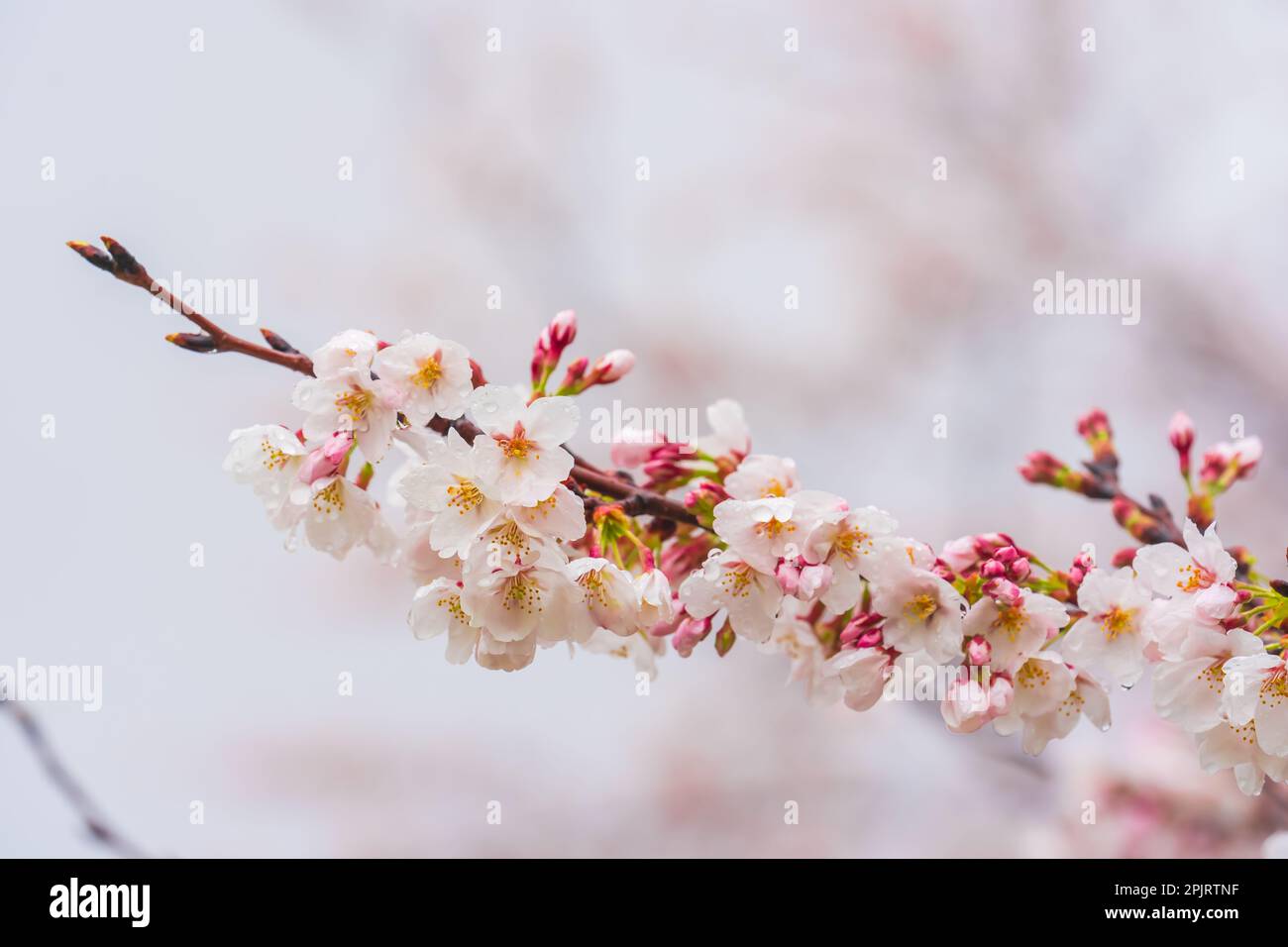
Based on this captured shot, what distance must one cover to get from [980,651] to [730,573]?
0.19m

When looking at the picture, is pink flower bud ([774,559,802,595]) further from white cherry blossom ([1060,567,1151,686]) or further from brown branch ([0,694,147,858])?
brown branch ([0,694,147,858])

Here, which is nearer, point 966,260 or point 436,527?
point 436,527

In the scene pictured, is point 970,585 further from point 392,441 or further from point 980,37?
point 980,37

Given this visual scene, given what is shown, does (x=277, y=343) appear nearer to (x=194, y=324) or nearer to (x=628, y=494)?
(x=194, y=324)

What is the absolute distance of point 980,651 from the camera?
657 mm

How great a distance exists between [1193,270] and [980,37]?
0.81 metres

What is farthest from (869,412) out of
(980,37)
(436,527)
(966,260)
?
(436,527)

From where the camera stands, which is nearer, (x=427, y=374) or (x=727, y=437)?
(x=427, y=374)

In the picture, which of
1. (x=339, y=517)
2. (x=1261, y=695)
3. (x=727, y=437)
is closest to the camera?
(x=1261, y=695)

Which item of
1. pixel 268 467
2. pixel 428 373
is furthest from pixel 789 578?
pixel 268 467

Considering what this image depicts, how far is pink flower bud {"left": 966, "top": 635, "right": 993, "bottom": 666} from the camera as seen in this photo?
25.8 inches

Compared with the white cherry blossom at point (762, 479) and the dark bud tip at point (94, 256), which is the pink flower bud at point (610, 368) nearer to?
the white cherry blossom at point (762, 479)

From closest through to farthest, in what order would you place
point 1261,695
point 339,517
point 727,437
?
point 1261,695
point 339,517
point 727,437

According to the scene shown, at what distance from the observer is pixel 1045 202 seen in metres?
2.40
